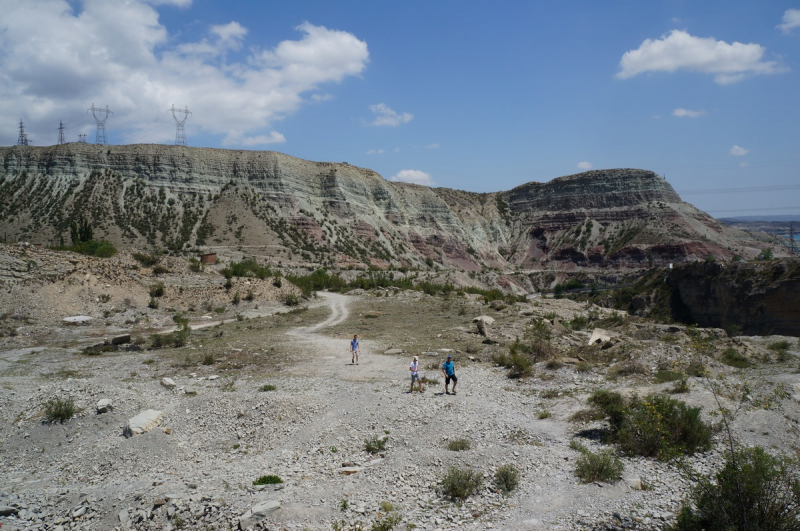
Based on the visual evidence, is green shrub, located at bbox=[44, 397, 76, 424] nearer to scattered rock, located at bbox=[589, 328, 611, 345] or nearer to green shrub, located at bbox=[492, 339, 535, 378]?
green shrub, located at bbox=[492, 339, 535, 378]

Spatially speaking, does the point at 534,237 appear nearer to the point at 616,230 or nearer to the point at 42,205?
the point at 616,230

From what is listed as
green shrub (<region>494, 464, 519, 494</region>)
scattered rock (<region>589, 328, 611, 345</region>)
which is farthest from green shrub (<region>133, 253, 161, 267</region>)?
green shrub (<region>494, 464, 519, 494</region>)

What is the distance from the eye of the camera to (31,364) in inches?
756

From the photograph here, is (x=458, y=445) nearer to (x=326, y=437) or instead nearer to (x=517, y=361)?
(x=326, y=437)

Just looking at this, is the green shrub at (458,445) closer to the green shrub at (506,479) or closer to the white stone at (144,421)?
the green shrub at (506,479)

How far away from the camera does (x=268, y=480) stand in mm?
9906

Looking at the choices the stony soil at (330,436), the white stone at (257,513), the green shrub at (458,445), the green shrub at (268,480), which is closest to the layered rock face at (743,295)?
the stony soil at (330,436)

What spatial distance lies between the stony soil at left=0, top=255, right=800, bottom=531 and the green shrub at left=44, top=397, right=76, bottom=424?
0.57 feet

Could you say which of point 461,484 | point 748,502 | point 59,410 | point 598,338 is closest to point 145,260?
point 59,410

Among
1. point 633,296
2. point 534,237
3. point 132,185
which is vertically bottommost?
point 633,296

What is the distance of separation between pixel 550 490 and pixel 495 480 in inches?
40.7

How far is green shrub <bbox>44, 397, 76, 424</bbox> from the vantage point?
13211mm

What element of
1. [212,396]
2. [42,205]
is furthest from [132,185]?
[212,396]

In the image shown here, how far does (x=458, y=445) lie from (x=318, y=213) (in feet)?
250
